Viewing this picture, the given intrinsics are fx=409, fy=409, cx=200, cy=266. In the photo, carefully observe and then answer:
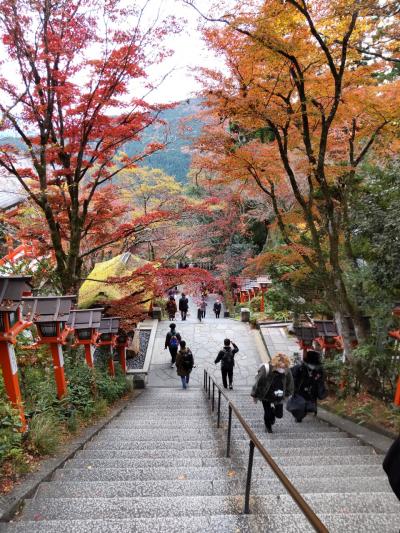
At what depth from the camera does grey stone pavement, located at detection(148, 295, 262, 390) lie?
559 inches

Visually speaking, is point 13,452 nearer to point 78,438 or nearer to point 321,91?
point 78,438

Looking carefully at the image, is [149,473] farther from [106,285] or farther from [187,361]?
[106,285]

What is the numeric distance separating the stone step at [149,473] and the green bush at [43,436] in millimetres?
674

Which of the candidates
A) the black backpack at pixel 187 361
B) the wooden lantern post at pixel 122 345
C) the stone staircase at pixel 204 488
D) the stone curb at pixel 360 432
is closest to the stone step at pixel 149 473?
the stone staircase at pixel 204 488

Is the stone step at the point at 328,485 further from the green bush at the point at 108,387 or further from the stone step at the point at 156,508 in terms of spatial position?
the green bush at the point at 108,387

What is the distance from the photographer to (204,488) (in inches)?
148

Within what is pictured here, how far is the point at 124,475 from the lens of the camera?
14.0ft

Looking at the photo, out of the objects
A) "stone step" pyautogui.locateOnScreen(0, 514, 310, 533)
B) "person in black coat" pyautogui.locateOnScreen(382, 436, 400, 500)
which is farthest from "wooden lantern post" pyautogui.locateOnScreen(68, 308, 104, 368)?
"person in black coat" pyautogui.locateOnScreen(382, 436, 400, 500)

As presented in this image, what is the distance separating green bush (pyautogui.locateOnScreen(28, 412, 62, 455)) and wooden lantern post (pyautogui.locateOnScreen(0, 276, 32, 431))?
0.57 ft

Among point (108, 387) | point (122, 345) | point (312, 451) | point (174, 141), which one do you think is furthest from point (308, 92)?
point (122, 345)

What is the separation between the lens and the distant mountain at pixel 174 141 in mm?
8727

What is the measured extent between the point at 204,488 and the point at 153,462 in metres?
1.17

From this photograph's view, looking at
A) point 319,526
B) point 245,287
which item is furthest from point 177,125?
point 245,287

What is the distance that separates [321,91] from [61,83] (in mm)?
5040
